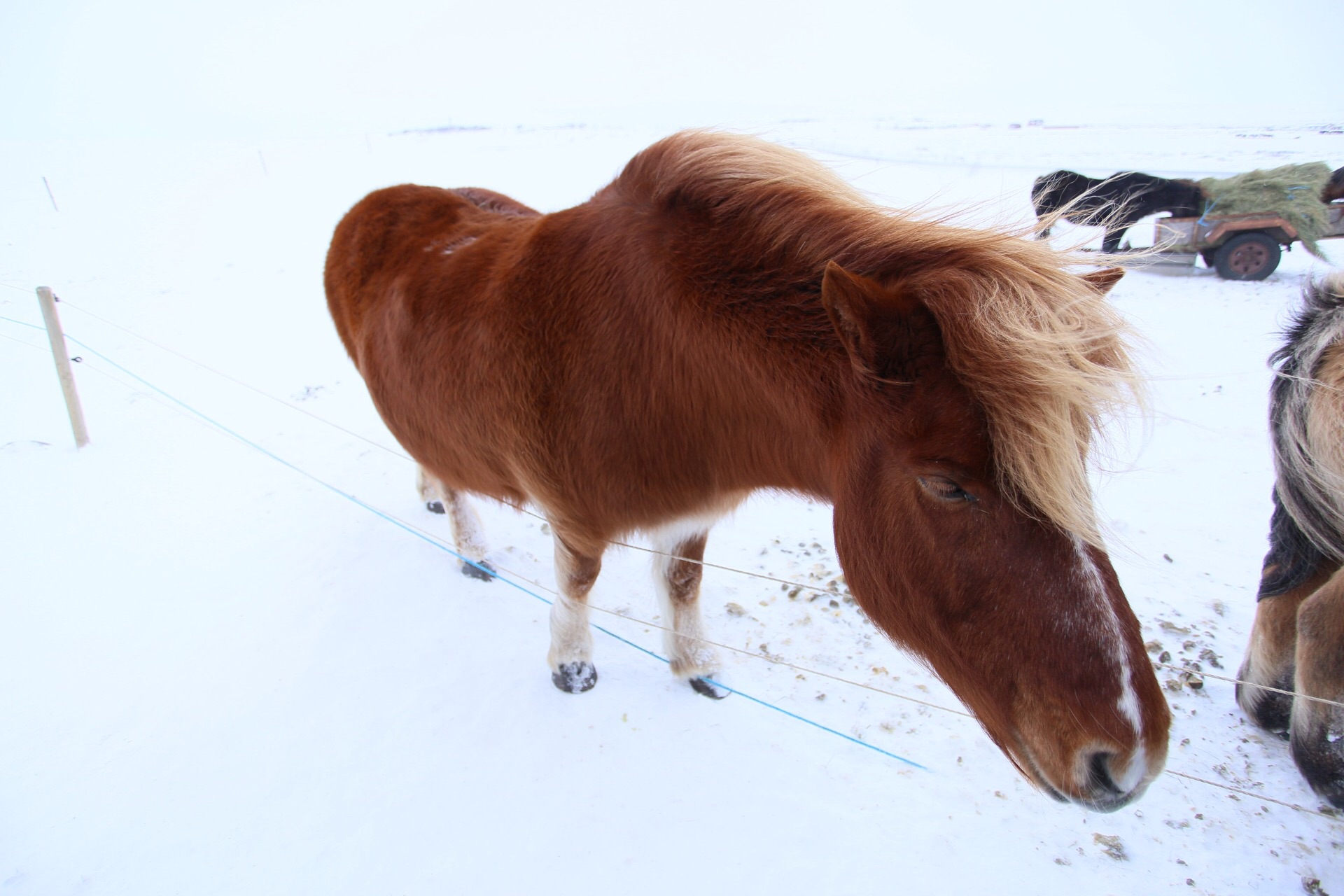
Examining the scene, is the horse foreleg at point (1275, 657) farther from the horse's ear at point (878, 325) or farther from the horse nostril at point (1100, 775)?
the horse's ear at point (878, 325)

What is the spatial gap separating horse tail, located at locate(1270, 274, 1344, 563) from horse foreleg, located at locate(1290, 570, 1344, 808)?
0.19 metres

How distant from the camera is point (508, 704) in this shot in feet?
8.88

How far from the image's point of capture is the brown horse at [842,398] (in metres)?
1.12

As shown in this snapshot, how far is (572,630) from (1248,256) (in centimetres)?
914

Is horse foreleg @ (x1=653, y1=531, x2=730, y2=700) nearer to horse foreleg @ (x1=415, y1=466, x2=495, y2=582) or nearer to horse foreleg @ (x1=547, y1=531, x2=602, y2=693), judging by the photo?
horse foreleg @ (x1=547, y1=531, x2=602, y2=693)

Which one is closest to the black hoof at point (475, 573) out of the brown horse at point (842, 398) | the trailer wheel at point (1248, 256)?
the brown horse at point (842, 398)

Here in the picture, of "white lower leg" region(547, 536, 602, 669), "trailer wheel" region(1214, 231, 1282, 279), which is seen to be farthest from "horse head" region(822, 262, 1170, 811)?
"trailer wheel" region(1214, 231, 1282, 279)

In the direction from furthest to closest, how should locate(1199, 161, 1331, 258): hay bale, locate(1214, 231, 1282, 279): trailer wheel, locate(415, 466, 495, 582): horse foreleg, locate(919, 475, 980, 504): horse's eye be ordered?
locate(1214, 231, 1282, 279): trailer wheel
locate(1199, 161, 1331, 258): hay bale
locate(415, 466, 495, 582): horse foreleg
locate(919, 475, 980, 504): horse's eye

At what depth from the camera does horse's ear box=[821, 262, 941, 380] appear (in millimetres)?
1111

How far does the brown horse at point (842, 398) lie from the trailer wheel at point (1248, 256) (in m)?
8.30

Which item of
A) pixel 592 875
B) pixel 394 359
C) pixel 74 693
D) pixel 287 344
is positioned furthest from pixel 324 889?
pixel 287 344

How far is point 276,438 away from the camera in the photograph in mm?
5082

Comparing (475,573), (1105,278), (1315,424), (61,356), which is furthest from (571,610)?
(61,356)

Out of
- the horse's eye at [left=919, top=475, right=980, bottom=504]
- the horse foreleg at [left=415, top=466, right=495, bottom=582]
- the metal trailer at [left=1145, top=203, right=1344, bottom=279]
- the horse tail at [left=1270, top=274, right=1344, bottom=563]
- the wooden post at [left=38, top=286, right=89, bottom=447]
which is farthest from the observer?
the metal trailer at [left=1145, top=203, right=1344, bottom=279]
